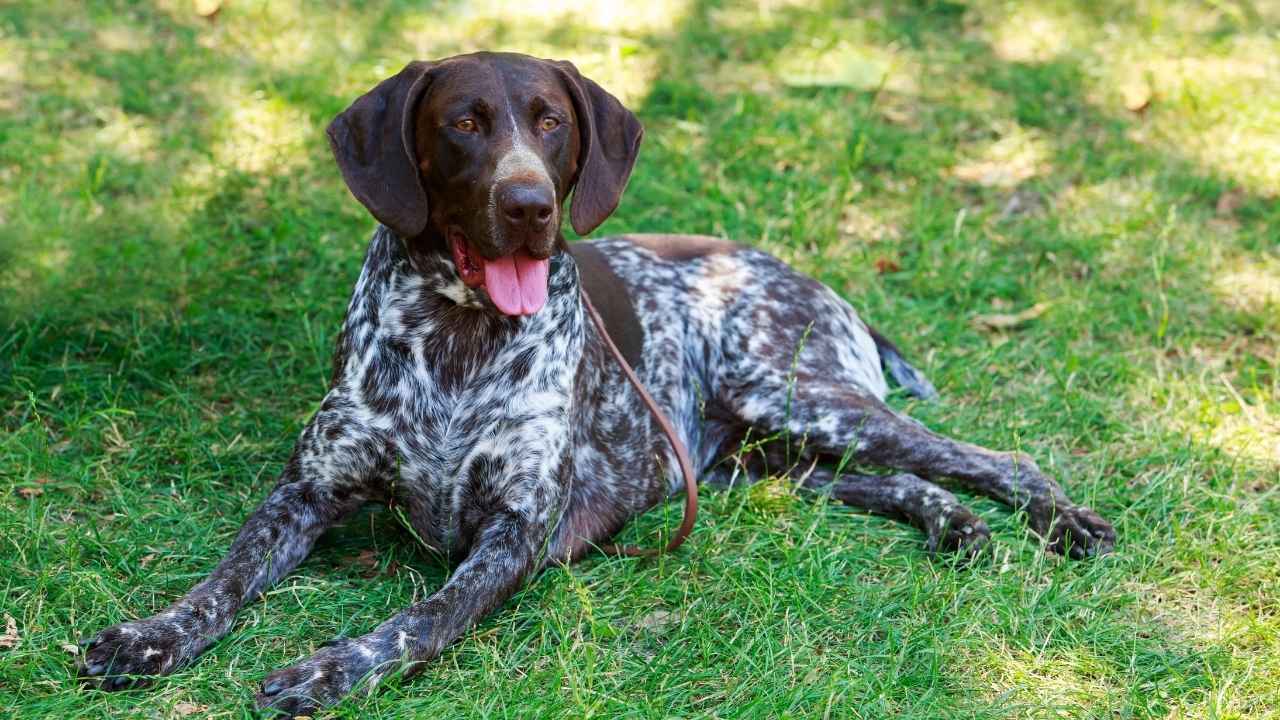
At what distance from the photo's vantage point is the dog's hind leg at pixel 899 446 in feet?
13.7

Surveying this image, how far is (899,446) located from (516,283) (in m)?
1.53

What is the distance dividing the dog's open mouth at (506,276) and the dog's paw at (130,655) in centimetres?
117

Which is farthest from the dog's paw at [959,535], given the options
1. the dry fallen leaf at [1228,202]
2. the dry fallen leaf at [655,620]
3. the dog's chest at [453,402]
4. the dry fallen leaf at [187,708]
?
the dry fallen leaf at [1228,202]

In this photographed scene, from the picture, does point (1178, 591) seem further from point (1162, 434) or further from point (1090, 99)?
point (1090, 99)

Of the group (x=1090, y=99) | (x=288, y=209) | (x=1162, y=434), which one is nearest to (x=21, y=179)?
(x=288, y=209)

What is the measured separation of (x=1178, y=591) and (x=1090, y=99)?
3.87 meters

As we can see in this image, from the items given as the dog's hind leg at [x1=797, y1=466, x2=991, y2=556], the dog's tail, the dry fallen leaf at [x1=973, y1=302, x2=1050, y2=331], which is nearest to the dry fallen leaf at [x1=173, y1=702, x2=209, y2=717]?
the dog's hind leg at [x1=797, y1=466, x2=991, y2=556]

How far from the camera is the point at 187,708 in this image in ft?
10.4

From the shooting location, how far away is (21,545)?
12.1 ft

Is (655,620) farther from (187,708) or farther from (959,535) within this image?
(187,708)

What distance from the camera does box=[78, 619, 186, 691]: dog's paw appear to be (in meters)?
3.20

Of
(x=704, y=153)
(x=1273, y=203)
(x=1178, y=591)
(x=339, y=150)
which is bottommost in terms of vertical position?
(x=1178, y=591)

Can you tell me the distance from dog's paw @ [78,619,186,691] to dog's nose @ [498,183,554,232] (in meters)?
1.30

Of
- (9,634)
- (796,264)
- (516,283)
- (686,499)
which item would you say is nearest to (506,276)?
(516,283)
